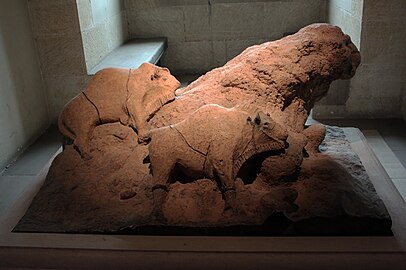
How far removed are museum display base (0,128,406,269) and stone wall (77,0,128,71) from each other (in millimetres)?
2547

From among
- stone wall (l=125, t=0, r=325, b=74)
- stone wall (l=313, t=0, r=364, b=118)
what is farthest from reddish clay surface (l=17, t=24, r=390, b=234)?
stone wall (l=125, t=0, r=325, b=74)

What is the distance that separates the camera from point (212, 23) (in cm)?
532

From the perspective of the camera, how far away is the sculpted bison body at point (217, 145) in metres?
1.90

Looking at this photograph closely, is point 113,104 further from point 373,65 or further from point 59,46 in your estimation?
point 373,65

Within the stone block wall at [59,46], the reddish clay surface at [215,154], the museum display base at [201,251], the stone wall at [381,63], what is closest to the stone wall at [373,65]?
the stone wall at [381,63]

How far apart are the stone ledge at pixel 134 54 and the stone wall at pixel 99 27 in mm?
63

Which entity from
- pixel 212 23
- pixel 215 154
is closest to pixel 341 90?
pixel 212 23

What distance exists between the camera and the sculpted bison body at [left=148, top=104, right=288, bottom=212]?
6.22 ft

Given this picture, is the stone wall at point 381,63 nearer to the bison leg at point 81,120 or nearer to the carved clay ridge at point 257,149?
the carved clay ridge at point 257,149

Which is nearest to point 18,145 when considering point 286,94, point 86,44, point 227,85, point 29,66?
point 29,66

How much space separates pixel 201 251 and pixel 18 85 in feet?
8.99

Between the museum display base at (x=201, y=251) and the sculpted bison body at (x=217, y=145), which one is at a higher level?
the sculpted bison body at (x=217, y=145)

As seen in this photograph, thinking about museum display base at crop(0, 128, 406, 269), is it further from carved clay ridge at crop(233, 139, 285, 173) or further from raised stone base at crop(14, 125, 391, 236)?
carved clay ridge at crop(233, 139, 285, 173)

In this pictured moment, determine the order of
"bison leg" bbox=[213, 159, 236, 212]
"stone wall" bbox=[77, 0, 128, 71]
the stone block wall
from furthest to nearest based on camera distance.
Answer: "stone wall" bbox=[77, 0, 128, 71] → the stone block wall → "bison leg" bbox=[213, 159, 236, 212]
